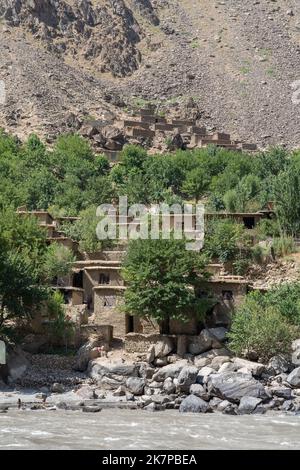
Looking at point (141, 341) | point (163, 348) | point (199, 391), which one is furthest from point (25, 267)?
point (199, 391)

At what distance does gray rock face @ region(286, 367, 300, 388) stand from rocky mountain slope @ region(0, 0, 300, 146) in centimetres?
5145

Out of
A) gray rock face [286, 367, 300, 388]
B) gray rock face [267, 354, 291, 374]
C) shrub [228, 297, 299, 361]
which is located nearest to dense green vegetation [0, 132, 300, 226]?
shrub [228, 297, 299, 361]

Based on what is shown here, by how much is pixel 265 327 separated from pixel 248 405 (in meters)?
6.28

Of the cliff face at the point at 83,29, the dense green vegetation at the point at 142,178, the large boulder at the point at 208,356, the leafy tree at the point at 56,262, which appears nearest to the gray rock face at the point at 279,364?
the large boulder at the point at 208,356

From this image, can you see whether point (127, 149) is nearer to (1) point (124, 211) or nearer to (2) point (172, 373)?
(1) point (124, 211)

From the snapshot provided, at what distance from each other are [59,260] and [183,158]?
30.0m

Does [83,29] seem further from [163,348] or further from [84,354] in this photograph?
[84,354]

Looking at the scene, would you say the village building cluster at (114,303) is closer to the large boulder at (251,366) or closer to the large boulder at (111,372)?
the large boulder at (111,372)

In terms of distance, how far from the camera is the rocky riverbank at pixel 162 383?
3316 centimetres

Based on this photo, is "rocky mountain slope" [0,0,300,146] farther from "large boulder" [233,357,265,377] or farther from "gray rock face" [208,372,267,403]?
"gray rock face" [208,372,267,403]

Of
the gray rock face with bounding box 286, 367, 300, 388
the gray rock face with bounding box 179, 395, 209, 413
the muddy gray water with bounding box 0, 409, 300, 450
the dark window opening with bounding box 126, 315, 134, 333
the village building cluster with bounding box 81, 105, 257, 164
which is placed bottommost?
the muddy gray water with bounding box 0, 409, 300, 450

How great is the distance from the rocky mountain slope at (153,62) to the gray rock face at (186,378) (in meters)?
50.8

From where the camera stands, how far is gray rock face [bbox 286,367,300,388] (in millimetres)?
35981

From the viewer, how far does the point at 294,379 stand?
3609cm
